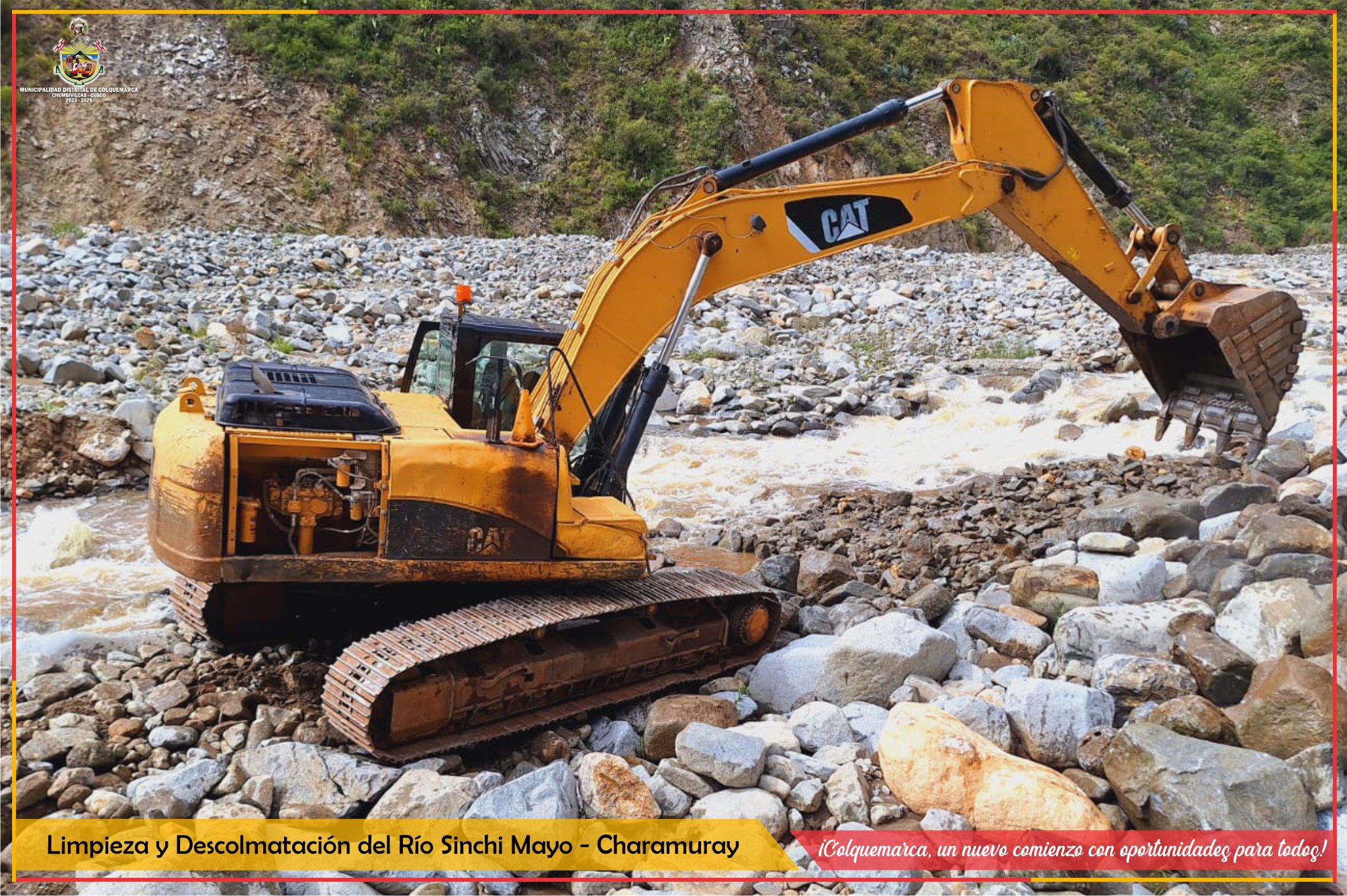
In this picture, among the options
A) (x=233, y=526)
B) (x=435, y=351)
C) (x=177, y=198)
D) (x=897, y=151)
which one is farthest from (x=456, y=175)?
(x=233, y=526)

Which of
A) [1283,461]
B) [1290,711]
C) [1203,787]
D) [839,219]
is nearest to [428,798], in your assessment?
[1203,787]

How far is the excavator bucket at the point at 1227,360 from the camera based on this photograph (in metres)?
5.62

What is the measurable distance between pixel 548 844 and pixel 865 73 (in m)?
29.4

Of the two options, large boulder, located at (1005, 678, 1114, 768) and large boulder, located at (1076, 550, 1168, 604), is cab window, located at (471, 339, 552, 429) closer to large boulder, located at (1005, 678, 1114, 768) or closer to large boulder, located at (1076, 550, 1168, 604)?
large boulder, located at (1005, 678, 1114, 768)

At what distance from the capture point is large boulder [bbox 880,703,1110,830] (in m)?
3.55

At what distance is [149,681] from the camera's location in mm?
4844

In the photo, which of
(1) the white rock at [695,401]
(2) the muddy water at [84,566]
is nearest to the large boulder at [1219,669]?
(2) the muddy water at [84,566]

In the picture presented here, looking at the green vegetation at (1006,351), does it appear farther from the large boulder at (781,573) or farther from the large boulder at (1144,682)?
the large boulder at (1144,682)

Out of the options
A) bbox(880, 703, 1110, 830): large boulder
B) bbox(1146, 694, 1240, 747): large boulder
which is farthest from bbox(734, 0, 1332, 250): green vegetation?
bbox(880, 703, 1110, 830): large boulder

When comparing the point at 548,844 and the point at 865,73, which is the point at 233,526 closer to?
the point at 548,844

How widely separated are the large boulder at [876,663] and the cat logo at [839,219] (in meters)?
1.96

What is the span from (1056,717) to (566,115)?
2392cm

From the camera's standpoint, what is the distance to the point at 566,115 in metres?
25.7

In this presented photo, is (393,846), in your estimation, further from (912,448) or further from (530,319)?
(530,319)
